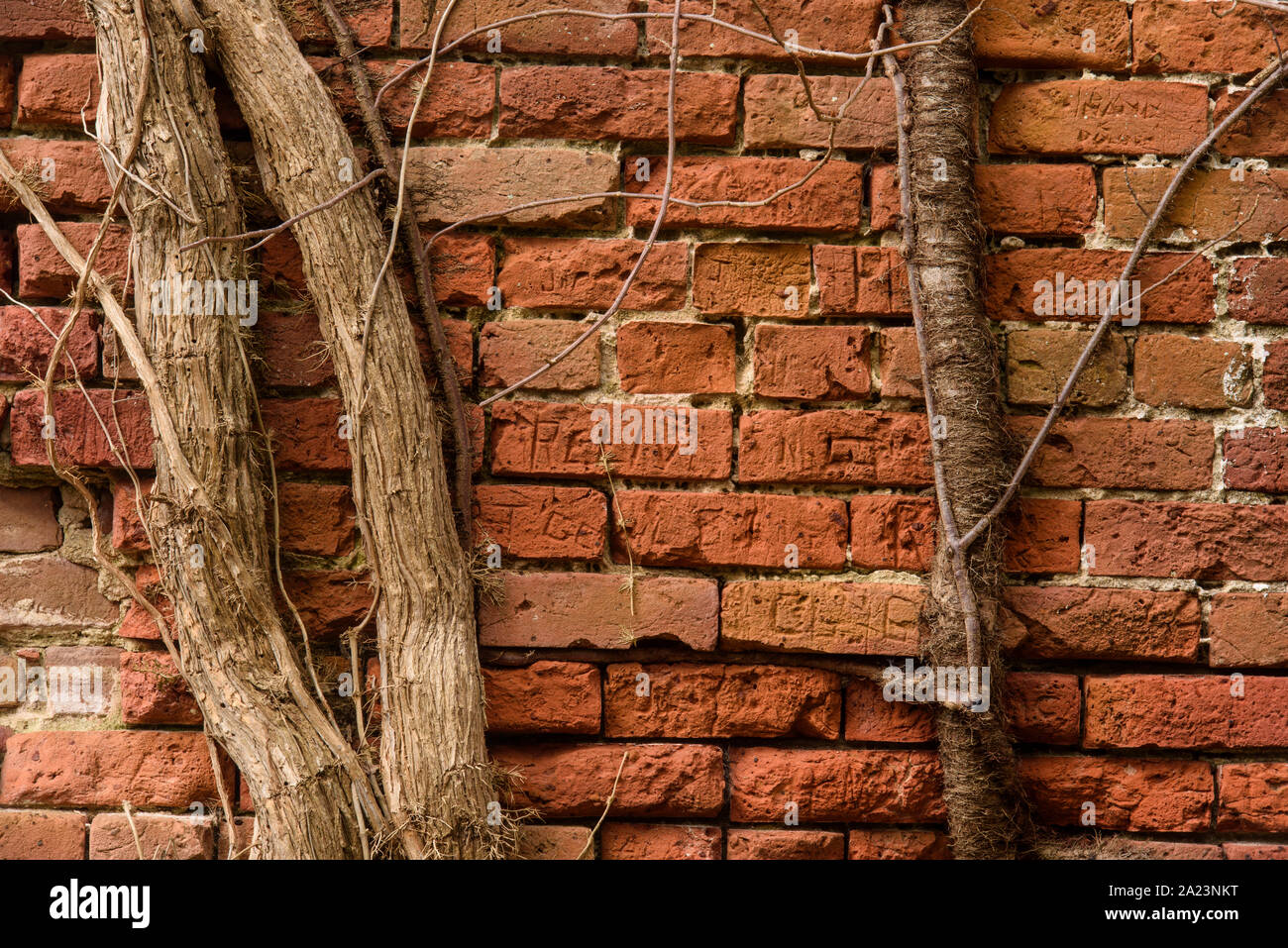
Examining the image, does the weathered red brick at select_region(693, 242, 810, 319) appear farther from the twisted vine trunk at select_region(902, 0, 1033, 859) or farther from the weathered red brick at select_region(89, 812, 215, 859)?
the weathered red brick at select_region(89, 812, 215, 859)

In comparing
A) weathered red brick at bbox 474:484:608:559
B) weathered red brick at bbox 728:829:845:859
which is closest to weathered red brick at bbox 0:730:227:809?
weathered red brick at bbox 474:484:608:559

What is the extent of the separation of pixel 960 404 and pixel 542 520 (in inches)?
25.2

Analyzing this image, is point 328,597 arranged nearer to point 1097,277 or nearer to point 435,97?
point 435,97

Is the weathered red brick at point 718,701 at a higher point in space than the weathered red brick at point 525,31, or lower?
lower

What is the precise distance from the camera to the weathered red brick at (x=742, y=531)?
4.08ft

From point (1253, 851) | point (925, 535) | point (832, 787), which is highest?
point (925, 535)

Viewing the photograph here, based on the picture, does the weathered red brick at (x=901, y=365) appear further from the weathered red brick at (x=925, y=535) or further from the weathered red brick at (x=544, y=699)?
the weathered red brick at (x=544, y=699)

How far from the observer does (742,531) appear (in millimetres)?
1244

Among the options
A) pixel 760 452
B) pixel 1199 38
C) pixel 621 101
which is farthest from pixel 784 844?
pixel 1199 38

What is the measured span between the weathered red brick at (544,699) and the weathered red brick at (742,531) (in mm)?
213

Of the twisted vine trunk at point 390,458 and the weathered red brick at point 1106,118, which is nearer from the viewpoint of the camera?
the twisted vine trunk at point 390,458

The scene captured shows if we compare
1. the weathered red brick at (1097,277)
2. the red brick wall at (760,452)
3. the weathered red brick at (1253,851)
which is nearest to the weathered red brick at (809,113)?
the red brick wall at (760,452)

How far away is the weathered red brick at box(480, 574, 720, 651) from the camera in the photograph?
4.06ft

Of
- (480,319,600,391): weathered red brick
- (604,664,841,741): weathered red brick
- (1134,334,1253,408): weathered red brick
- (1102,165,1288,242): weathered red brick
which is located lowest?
(604,664,841,741): weathered red brick
